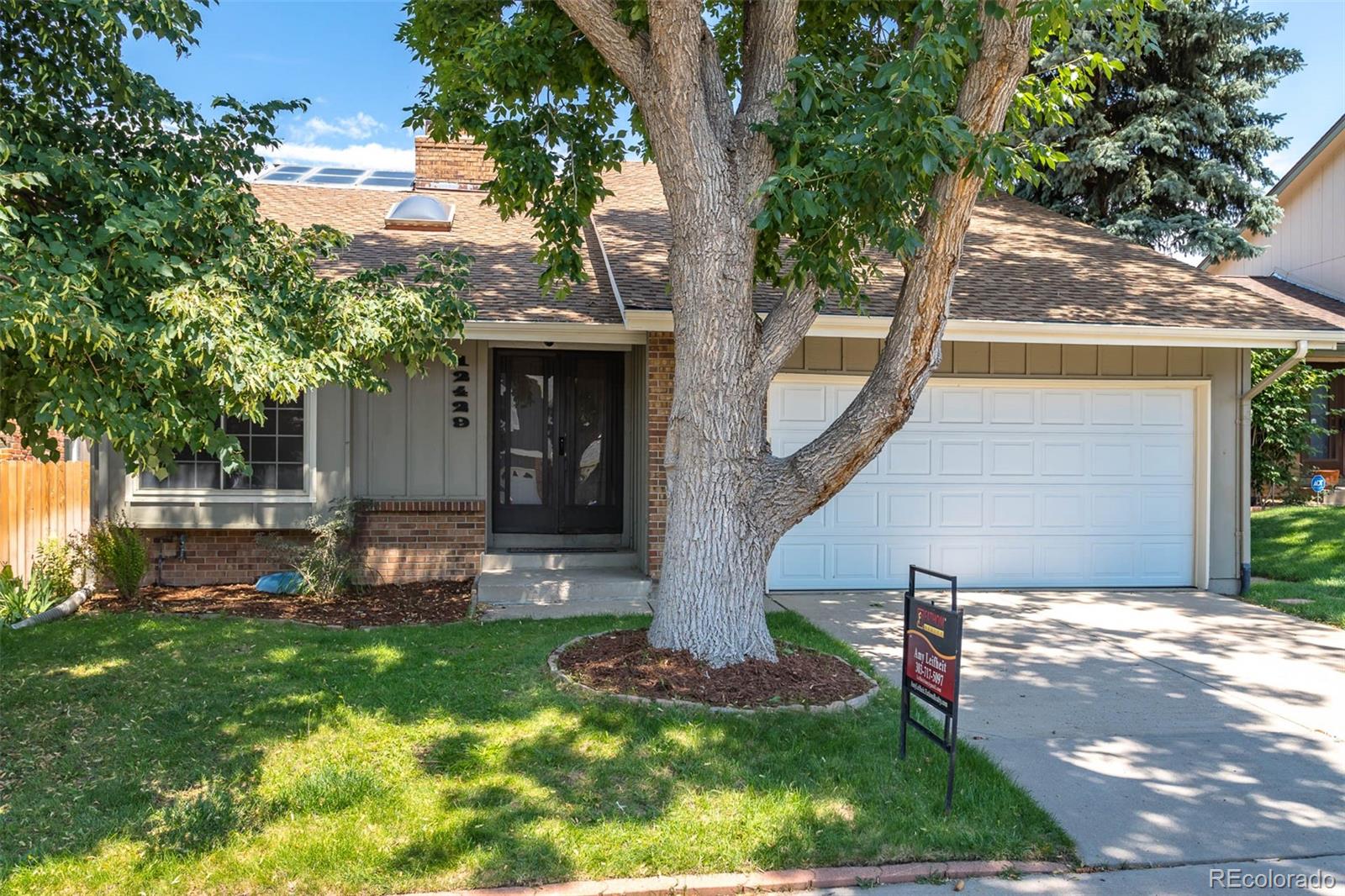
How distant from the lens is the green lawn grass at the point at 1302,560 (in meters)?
9.26

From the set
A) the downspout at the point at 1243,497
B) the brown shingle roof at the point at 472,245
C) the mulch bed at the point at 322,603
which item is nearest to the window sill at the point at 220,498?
the mulch bed at the point at 322,603

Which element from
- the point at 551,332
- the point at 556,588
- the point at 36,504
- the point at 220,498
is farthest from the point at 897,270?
the point at 36,504

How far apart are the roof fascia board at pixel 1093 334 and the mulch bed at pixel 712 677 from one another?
345cm

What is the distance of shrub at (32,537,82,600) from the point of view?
28.0 feet

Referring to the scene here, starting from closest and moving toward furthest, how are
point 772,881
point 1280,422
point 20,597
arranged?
point 772,881 → point 20,597 → point 1280,422

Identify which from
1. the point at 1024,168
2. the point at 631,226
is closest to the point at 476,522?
the point at 631,226

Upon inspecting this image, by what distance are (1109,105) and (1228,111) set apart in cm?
182

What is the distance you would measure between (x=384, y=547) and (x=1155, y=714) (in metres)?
7.06

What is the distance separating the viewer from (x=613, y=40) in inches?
240

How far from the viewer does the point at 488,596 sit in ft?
28.4

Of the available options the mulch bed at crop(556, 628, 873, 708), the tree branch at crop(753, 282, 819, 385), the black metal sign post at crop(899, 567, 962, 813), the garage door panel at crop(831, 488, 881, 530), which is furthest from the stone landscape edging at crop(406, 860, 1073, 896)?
the garage door panel at crop(831, 488, 881, 530)

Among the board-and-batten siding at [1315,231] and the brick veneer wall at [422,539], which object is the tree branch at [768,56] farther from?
the board-and-batten siding at [1315,231]

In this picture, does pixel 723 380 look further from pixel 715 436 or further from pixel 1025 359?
pixel 1025 359

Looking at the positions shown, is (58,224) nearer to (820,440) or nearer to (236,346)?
(236,346)
